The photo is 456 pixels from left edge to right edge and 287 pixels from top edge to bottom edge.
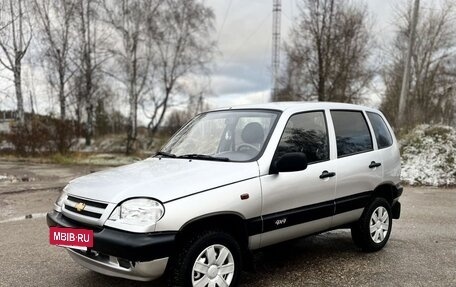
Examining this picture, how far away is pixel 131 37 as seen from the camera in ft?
82.8

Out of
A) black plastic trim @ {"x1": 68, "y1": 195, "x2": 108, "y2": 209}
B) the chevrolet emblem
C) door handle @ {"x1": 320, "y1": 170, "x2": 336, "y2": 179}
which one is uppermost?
door handle @ {"x1": 320, "y1": 170, "x2": 336, "y2": 179}

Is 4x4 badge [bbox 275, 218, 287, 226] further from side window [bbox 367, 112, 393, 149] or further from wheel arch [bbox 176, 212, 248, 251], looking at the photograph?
side window [bbox 367, 112, 393, 149]

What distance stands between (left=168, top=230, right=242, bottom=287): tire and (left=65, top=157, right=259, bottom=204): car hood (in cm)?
42

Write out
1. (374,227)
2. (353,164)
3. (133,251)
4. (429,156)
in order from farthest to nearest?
(429,156), (374,227), (353,164), (133,251)

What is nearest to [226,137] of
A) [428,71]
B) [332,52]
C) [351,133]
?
[351,133]

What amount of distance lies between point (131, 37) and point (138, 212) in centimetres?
2351

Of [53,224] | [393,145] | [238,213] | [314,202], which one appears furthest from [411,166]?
[53,224]

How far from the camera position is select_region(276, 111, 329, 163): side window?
429 cm

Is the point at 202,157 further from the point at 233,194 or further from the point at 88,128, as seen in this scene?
the point at 88,128

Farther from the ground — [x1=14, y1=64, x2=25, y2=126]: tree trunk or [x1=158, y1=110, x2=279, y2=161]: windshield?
[x1=14, y1=64, x2=25, y2=126]: tree trunk

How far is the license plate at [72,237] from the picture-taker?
341 centimetres

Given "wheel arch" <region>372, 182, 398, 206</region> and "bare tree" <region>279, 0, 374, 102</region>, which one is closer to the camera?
"wheel arch" <region>372, 182, 398, 206</region>

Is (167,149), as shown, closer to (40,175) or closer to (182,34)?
(40,175)

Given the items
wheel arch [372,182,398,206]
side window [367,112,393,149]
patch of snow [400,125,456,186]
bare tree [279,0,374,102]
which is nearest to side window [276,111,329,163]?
side window [367,112,393,149]
